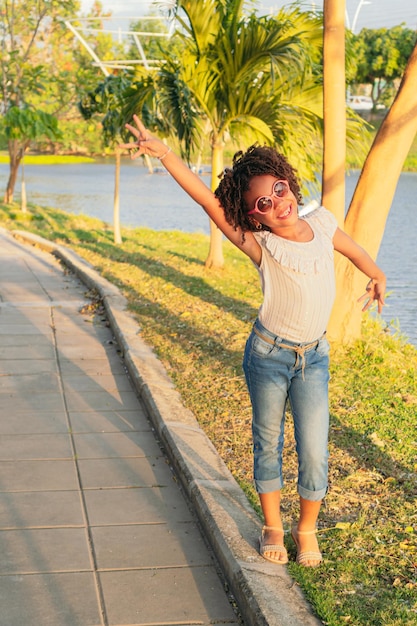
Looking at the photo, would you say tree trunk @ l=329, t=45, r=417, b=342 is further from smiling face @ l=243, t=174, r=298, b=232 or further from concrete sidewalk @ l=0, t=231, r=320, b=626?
smiling face @ l=243, t=174, r=298, b=232

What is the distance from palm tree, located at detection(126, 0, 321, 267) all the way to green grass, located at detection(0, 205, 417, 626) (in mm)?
2096

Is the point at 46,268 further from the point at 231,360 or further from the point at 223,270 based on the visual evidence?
the point at 231,360

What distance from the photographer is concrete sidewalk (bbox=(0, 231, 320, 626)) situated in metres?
3.64

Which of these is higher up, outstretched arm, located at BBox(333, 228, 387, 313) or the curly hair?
the curly hair

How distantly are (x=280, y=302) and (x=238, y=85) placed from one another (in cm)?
954

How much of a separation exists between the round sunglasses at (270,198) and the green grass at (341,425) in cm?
150

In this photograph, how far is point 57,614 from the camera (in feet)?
11.7

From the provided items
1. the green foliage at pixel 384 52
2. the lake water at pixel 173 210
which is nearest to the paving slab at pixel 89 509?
the lake water at pixel 173 210

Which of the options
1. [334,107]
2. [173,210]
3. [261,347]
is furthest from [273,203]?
[173,210]

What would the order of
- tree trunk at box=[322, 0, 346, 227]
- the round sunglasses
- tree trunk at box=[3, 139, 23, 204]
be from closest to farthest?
the round sunglasses, tree trunk at box=[322, 0, 346, 227], tree trunk at box=[3, 139, 23, 204]

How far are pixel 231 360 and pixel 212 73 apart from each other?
6518mm

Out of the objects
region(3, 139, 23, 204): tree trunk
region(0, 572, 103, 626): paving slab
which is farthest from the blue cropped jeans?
region(3, 139, 23, 204): tree trunk

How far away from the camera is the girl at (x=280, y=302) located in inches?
145

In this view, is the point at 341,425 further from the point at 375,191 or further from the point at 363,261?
the point at 375,191
